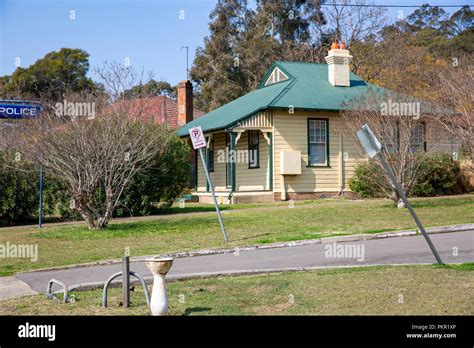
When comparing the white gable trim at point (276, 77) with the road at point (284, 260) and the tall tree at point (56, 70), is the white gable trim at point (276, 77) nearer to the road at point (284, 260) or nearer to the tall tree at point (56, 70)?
the road at point (284, 260)

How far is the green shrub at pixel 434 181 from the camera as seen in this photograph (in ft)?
82.6

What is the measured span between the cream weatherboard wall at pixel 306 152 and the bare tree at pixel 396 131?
440cm

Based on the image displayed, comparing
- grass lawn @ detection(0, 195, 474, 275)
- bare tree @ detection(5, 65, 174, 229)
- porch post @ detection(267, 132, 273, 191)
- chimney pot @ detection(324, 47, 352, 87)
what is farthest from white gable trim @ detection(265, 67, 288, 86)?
bare tree @ detection(5, 65, 174, 229)

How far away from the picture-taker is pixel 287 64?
100 feet

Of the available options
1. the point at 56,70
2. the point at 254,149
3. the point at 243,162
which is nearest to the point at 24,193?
the point at 243,162

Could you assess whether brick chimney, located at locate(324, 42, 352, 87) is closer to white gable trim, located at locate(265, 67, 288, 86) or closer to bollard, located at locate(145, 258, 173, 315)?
white gable trim, located at locate(265, 67, 288, 86)

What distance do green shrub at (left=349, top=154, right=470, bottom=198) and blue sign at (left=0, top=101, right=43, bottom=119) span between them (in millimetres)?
12375

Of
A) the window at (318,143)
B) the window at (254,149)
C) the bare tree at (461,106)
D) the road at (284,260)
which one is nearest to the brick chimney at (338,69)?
the window at (318,143)

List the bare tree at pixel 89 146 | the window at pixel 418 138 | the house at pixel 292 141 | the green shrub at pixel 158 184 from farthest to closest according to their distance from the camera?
the house at pixel 292 141
the green shrub at pixel 158 184
the window at pixel 418 138
the bare tree at pixel 89 146

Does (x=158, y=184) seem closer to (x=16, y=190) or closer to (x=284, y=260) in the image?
(x=16, y=190)

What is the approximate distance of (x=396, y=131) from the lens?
2025cm

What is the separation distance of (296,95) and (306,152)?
2.53 m

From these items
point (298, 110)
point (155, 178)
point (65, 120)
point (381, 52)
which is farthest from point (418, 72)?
point (65, 120)

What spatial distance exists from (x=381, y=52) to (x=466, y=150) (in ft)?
91.5
